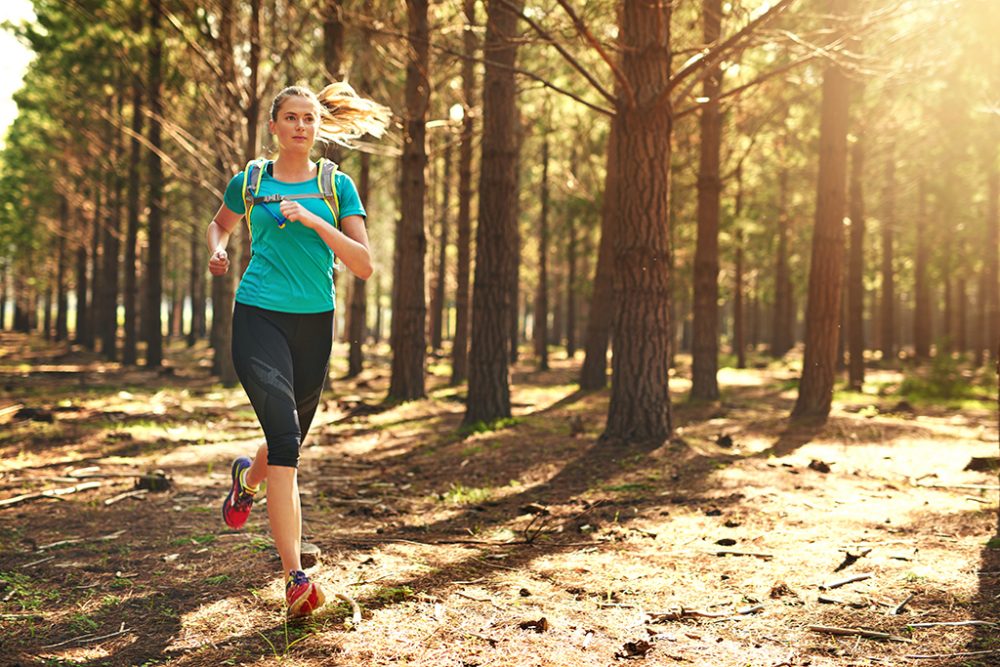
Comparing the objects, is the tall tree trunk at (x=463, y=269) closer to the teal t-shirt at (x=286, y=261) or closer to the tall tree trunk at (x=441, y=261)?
the tall tree trunk at (x=441, y=261)

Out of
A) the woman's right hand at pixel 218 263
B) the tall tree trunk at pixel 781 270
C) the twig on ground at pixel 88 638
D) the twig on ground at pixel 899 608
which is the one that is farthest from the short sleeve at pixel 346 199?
the tall tree trunk at pixel 781 270

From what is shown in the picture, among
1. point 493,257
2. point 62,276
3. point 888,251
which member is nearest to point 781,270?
point 888,251

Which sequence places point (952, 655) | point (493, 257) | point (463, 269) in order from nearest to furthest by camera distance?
point (952, 655) → point (493, 257) → point (463, 269)

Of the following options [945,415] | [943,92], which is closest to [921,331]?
[943,92]

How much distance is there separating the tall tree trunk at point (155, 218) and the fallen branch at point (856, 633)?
17303 millimetres

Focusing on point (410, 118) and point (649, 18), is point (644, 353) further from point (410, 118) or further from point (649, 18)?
point (410, 118)

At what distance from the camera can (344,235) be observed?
3.64 m

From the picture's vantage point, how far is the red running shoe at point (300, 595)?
11.1 ft

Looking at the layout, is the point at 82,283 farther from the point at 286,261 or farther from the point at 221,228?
the point at 286,261

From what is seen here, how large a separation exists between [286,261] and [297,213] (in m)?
0.28

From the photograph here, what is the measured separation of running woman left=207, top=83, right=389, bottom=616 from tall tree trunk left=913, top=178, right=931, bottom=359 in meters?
23.1

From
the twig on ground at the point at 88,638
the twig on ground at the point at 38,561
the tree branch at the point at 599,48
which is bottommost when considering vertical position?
the twig on ground at the point at 38,561

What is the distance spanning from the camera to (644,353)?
808 centimetres

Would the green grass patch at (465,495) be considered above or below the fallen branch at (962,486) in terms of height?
below
